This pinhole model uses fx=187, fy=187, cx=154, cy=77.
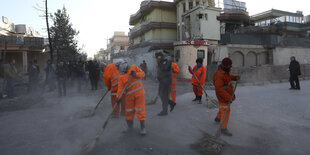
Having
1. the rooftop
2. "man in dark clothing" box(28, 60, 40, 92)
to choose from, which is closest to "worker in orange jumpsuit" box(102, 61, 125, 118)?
"man in dark clothing" box(28, 60, 40, 92)

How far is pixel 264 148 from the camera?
10.8 ft

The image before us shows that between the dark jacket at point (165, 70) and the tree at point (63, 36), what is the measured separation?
17.8 meters

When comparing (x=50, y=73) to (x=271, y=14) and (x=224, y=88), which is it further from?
(x=271, y=14)

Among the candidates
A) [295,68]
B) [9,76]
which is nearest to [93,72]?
[9,76]

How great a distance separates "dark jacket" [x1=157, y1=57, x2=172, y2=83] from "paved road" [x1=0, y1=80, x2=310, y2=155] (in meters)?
1.07

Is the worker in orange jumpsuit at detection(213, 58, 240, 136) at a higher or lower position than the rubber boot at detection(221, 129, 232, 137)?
higher

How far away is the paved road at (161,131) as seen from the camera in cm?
330

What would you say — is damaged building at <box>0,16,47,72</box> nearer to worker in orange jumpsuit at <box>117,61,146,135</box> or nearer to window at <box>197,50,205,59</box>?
window at <box>197,50,205,59</box>

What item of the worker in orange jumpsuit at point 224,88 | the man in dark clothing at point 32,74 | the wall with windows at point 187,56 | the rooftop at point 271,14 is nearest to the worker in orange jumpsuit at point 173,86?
the worker in orange jumpsuit at point 224,88

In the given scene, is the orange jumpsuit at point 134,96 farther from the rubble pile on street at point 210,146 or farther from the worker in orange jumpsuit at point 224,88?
the worker in orange jumpsuit at point 224,88

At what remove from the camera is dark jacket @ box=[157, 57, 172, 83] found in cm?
532

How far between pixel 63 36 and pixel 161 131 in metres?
20.4

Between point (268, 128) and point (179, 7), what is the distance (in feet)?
80.4

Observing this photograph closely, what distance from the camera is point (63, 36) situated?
816 inches
